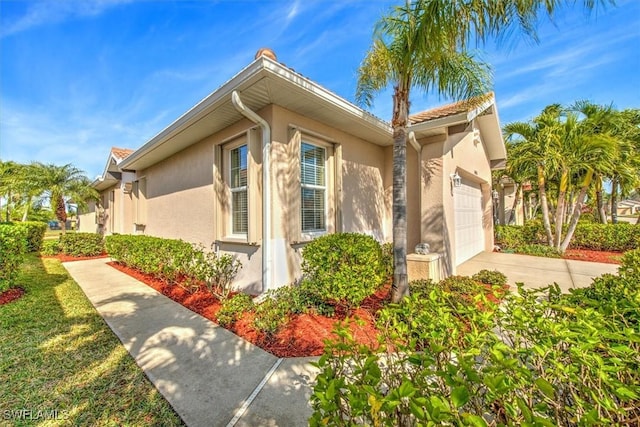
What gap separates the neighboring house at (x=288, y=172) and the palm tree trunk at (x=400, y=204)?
4.51 feet

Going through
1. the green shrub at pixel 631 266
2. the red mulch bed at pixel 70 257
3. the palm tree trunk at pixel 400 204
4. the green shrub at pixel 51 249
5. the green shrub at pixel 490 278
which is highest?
the palm tree trunk at pixel 400 204

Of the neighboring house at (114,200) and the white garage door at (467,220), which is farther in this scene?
the neighboring house at (114,200)

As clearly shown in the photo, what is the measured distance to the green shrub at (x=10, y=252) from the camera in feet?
18.9

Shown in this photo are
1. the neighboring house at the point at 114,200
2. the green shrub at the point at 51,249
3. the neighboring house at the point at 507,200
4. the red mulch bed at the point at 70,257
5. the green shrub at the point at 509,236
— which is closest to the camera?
the red mulch bed at the point at 70,257

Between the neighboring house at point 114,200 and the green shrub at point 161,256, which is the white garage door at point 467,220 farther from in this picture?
the neighboring house at point 114,200

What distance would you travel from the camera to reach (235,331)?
4.18 meters

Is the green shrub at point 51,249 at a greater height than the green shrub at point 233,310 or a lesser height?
greater

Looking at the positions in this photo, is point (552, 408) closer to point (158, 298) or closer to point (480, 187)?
point (158, 298)

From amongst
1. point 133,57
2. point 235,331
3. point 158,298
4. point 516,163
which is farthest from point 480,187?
point 133,57

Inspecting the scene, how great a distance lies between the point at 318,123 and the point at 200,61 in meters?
4.89

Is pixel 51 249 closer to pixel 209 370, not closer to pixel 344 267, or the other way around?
pixel 209 370

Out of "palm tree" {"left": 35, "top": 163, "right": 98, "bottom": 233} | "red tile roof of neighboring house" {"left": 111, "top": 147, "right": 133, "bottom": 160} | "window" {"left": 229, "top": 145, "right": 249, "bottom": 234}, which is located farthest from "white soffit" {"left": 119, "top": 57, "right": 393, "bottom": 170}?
"palm tree" {"left": 35, "top": 163, "right": 98, "bottom": 233}

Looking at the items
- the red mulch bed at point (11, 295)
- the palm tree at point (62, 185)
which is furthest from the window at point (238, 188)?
the palm tree at point (62, 185)

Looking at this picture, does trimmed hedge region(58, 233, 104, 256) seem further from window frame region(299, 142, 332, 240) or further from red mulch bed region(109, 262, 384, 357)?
window frame region(299, 142, 332, 240)
